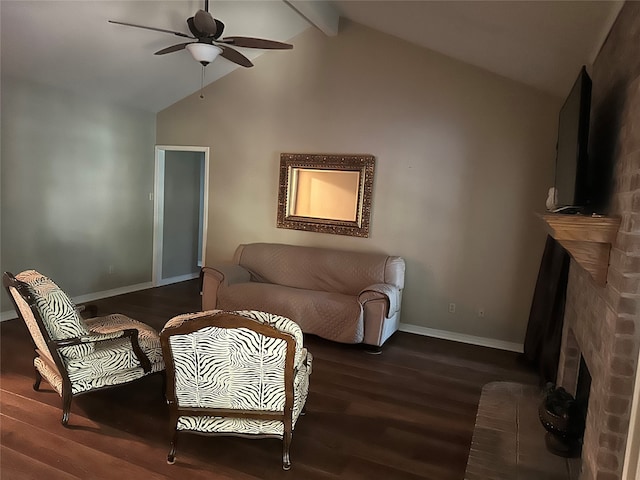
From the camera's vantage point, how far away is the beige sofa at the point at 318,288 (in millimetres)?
4496

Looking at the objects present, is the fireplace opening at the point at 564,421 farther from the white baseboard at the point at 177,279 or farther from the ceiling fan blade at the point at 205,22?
the white baseboard at the point at 177,279

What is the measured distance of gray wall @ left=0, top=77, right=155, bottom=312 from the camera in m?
4.80

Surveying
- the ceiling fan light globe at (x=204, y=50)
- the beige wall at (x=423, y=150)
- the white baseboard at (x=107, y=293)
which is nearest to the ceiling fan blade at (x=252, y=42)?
the ceiling fan light globe at (x=204, y=50)

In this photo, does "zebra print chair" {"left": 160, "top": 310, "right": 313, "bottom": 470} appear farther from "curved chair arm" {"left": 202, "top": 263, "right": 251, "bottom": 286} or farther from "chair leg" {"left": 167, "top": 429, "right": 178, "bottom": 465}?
"curved chair arm" {"left": 202, "top": 263, "right": 251, "bottom": 286}

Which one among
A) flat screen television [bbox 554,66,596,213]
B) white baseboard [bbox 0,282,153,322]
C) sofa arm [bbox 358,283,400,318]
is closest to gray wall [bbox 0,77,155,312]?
white baseboard [bbox 0,282,153,322]

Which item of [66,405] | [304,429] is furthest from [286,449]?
[66,405]

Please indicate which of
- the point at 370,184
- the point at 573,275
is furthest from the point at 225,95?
the point at 573,275

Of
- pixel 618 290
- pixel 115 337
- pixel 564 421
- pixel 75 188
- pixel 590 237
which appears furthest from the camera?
pixel 75 188

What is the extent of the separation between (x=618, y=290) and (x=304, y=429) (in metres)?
2.09

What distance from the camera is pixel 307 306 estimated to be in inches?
184

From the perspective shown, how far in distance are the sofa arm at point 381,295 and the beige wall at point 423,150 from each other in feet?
2.02

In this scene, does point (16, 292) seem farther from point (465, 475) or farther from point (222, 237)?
point (222, 237)

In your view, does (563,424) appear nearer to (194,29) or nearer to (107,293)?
(194,29)

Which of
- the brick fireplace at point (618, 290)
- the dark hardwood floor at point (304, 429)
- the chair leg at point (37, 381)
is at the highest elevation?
the brick fireplace at point (618, 290)
